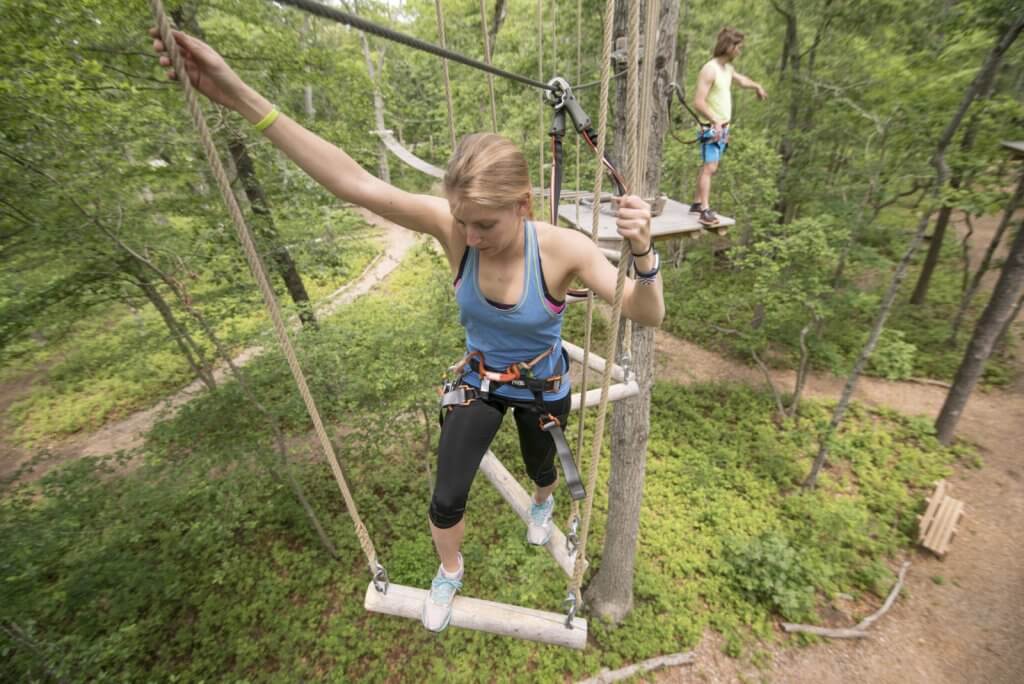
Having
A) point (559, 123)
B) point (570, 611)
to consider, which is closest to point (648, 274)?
point (559, 123)

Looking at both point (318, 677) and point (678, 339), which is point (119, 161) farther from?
point (678, 339)

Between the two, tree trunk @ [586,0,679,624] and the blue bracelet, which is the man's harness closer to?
the blue bracelet

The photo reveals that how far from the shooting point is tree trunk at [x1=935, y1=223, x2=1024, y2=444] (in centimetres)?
541

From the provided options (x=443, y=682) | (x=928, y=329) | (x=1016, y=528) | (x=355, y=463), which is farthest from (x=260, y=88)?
(x=928, y=329)

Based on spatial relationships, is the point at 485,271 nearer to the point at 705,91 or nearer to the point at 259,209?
the point at 705,91

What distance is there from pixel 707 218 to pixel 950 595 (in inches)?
208

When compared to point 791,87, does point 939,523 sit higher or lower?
lower

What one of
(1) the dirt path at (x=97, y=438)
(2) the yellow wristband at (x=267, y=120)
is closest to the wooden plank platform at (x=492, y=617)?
(2) the yellow wristband at (x=267, y=120)

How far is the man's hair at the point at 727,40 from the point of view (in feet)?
11.0

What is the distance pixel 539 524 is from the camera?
219cm

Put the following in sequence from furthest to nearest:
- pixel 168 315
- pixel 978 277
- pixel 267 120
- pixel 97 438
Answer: pixel 978 277, pixel 97 438, pixel 168 315, pixel 267 120

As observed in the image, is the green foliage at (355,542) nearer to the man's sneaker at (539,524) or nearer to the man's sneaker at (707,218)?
the man's sneaker at (539,524)

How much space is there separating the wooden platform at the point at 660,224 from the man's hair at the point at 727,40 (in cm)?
126

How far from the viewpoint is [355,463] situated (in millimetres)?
5961
